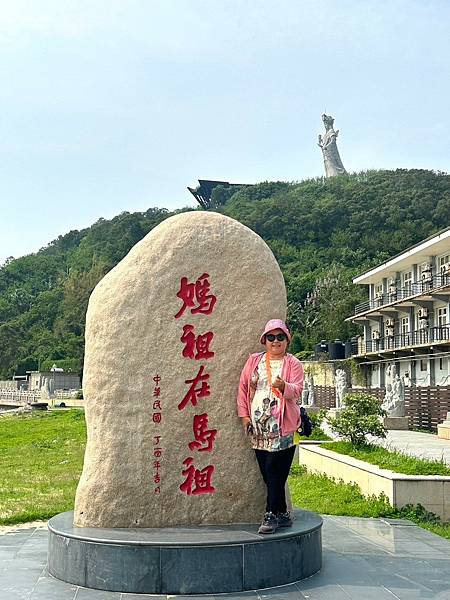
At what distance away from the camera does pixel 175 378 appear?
233 inches

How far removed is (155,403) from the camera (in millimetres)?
5859

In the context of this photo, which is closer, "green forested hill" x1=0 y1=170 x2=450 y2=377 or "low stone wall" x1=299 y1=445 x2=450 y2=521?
"low stone wall" x1=299 y1=445 x2=450 y2=521

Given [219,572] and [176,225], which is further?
A: [176,225]

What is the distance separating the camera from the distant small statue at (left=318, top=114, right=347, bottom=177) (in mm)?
99000

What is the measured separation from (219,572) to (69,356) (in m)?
67.5

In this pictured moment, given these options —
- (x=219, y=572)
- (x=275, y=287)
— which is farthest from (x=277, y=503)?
(x=275, y=287)

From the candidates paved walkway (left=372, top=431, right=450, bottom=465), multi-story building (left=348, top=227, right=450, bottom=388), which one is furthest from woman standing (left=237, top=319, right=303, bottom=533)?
multi-story building (left=348, top=227, right=450, bottom=388)

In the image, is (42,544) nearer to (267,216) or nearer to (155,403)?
(155,403)

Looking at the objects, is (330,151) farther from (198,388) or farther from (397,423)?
(198,388)

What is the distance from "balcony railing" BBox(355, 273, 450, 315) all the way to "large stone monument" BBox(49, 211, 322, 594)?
27.0 m

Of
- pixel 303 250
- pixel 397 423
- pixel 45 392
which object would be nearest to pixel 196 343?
pixel 397 423

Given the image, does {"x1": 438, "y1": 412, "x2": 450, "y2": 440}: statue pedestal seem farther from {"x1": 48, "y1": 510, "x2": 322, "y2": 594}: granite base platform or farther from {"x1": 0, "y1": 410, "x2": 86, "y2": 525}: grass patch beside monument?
{"x1": 48, "y1": 510, "x2": 322, "y2": 594}: granite base platform

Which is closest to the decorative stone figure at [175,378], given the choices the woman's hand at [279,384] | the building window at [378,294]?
the woman's hand at [279,384]

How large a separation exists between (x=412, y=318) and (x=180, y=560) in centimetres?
3271
